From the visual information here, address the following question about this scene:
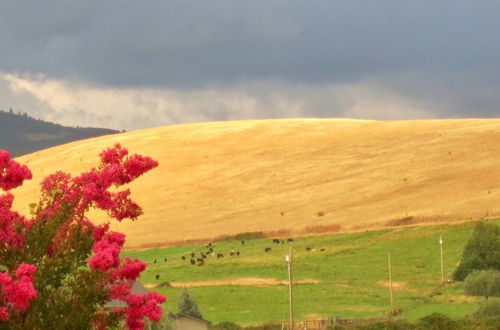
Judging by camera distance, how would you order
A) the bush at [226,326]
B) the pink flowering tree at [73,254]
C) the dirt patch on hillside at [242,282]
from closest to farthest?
the pink flowering tree at [73,254]
the bush at [226,326]
the dirt patch on hillside at [242,282]

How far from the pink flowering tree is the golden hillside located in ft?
274

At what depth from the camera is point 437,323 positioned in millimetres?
51188

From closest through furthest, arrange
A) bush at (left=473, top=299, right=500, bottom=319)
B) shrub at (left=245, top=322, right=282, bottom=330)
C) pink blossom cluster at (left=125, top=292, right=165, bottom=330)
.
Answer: pink blossom cluster at (left=125, top=292, right=165, bottom=330), bush at (left=473, top=299, right=500, bottom=319), shrub at (left=245, top=322, right=282, bottom=330)

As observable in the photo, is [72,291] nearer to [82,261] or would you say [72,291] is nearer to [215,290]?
[82,261]

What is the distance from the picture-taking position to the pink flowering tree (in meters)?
15.7

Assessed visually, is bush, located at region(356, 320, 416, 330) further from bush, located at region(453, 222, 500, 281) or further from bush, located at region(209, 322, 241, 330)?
bush, located at region(453, 222, 500, 281)

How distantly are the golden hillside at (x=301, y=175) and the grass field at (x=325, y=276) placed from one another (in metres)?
5.61

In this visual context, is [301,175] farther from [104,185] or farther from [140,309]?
[140,309]

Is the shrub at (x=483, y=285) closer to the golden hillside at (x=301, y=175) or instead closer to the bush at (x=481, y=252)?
the bush at (x=481, y=252)

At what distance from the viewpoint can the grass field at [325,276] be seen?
69.8 meters

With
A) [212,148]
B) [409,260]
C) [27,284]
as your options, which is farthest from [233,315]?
[212,148]

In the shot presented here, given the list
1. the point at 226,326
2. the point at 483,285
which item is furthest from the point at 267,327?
the point at 483,285

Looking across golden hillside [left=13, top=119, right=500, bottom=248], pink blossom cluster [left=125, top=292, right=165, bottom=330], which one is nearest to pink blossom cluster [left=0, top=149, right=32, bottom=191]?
pink blossom cluster [left=125, top=292, right=165, bottom=330]

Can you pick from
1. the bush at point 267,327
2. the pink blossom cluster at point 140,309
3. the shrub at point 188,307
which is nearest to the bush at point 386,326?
the bush at point 267,327
